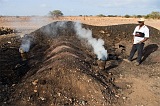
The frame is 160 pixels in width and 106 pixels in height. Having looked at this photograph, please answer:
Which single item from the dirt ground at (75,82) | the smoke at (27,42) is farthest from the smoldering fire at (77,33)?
the dirt ground at (75,82)

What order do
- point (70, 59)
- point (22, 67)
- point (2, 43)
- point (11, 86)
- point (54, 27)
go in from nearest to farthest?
point (11, 86) < point (70, 59) < point (22, 67) < point (2, 43) < point (54, 27)

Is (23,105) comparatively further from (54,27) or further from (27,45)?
(54,27)

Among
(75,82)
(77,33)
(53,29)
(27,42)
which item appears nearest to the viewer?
(75,82)

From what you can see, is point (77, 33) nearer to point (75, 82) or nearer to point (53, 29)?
point (53, 29)

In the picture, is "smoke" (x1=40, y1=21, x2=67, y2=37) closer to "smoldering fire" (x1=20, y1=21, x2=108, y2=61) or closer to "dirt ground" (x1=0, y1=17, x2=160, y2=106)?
"smoldering fire" (x1=20, y1=21, x2=108, y2=61)

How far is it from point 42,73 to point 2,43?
7805 mm

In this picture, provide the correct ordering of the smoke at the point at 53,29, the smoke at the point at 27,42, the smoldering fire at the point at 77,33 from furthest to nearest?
the smoke at the point at 53,29, the smoldering fire at the point at 77,33, the smoke at the point at 27,42

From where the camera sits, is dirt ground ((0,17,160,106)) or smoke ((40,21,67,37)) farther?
smoke ((40,21,67,37))

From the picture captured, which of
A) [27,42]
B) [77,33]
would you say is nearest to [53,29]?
[77,33]

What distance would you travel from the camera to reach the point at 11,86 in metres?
8.13

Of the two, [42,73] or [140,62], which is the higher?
[42,73]

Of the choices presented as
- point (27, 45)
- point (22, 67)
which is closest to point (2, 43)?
point (27, 45)

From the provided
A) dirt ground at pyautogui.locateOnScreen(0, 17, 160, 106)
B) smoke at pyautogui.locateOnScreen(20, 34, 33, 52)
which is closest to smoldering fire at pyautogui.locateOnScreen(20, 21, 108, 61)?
smoke at pyautogui.locateOnScreen(20, 34, 33, 52)

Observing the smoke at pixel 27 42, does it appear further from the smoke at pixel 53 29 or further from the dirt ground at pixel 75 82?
the smoke at pixel 53 29
